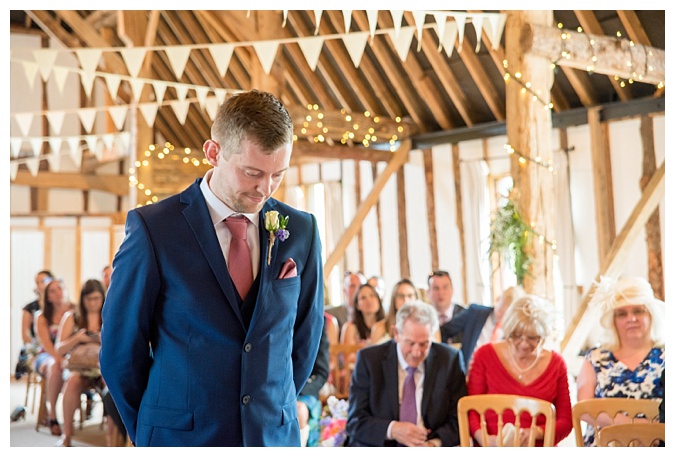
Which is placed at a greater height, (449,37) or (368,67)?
(368,67)

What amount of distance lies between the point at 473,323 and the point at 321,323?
3.90 m

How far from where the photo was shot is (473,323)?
5875mm

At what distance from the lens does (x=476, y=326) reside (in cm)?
586

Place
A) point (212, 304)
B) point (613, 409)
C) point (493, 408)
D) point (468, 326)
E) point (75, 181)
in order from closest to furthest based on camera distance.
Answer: point (212, 304) → point (613, 409) → point (493, 408) → point (468, 326) → point (75, 181)

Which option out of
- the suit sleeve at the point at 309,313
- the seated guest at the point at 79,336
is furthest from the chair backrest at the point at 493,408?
the seated guest at the point at 79,336

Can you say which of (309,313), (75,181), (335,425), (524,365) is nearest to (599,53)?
(524,365)

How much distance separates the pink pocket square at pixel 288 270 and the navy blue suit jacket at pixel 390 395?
7.45 ft

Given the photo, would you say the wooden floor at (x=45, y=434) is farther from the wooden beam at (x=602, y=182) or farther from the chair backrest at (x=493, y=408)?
the wooden beam at (x=602, y=182)

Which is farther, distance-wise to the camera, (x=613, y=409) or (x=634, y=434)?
(x=613, y=409)

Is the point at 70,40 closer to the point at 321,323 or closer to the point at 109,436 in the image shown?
the point at 109,436

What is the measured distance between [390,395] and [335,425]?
55 cm

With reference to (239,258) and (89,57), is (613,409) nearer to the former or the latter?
(239,258)

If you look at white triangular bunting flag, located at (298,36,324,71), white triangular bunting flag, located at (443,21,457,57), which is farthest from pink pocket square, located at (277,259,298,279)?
white triangular bunting flag, located at (298,36,324,71)
